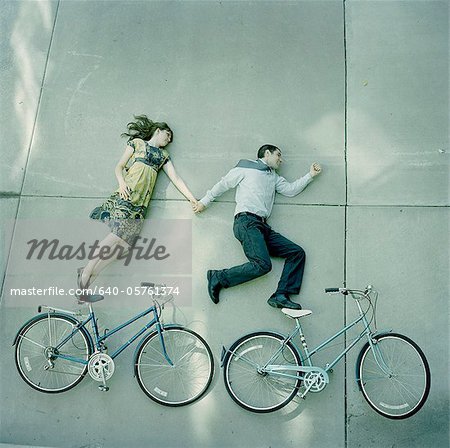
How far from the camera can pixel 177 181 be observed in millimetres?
7176

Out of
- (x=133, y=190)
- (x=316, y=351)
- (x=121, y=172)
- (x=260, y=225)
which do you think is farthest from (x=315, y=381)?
(x=121, y=172)

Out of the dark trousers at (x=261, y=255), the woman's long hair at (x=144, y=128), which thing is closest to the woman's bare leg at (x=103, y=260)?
the dark trousers at (x=261, y=255)

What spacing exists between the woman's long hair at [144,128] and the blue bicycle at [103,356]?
2.09 m

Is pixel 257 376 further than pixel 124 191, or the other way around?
pixel 124 191

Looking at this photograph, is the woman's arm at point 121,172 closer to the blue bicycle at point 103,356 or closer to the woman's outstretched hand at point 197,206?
the woman's outstretched hand at point 197,206

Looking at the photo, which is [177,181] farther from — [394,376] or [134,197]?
[394,376]

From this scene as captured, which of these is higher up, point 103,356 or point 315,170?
point 315,170

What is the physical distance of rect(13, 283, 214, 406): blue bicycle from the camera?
6262 mm

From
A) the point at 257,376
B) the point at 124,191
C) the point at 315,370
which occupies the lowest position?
the point at 257,376

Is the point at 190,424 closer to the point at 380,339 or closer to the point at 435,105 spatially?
the point at 380,339

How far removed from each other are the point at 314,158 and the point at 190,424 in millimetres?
3337

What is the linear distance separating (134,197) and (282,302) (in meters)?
2.07

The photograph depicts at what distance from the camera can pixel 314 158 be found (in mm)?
7285

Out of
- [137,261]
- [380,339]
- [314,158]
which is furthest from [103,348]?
[314,158]
